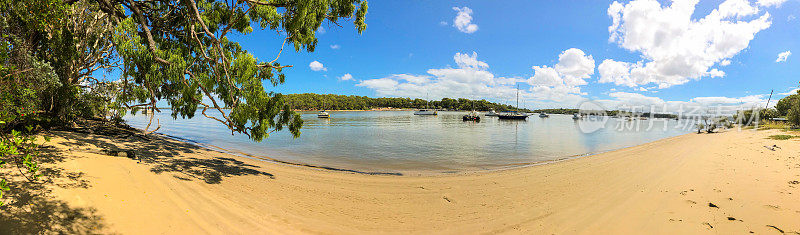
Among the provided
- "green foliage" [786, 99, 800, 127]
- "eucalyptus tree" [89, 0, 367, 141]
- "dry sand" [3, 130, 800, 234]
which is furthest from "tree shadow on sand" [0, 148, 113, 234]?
"green foliage" [786, 99, 800, 127]

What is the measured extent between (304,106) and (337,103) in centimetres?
2117

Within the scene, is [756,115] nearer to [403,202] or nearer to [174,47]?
[403,202]

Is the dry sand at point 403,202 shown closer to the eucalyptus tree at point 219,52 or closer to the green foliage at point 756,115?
the eucalyptus tree at point 219,52

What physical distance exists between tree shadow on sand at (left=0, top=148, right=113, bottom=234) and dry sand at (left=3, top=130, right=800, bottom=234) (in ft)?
0.11

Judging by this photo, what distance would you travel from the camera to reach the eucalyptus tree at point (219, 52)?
19.6 ft

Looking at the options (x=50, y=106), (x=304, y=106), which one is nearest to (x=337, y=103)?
(x=304, y=106)

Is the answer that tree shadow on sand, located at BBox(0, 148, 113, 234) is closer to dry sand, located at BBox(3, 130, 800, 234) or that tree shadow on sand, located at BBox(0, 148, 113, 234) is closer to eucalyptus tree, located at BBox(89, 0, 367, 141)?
dry sand, located at BBox(3, 130, 800, 234)

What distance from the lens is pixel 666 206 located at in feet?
20.1

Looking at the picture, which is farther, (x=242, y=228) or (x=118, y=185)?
(x=118, y=185)

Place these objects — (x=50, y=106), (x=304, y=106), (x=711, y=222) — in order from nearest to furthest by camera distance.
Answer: (x=711, y=222), (x=50, y=106), (x=304, y=106)

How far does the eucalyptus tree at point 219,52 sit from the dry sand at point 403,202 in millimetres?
1794

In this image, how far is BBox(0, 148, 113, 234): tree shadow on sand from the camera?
3631 millimetres

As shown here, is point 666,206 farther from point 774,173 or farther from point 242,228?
point 242,228

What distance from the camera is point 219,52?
5980mm
